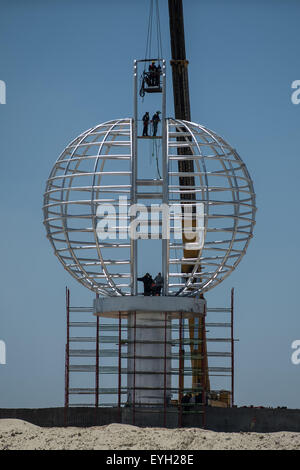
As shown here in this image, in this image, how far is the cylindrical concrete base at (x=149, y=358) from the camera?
133ft

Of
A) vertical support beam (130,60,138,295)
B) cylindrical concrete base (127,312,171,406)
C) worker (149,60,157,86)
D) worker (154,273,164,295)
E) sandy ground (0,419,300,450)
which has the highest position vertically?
worker (149,60,157,86)

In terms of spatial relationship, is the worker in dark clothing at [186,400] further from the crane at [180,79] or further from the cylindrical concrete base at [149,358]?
the crane at [180,79]

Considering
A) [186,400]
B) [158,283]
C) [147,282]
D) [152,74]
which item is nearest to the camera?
[158,283]

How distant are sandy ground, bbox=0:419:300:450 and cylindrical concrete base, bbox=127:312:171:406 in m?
3.15

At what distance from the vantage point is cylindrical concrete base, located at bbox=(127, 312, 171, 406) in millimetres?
40688

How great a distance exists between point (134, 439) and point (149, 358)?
5633 millimetres

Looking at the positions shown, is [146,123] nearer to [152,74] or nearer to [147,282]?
[152,74]

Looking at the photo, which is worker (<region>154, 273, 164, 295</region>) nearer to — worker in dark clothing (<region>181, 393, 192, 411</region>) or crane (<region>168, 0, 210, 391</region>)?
worker in dark clothing (<region>181, 393, 192, 411</region>)

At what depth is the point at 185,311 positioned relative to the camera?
133 ft

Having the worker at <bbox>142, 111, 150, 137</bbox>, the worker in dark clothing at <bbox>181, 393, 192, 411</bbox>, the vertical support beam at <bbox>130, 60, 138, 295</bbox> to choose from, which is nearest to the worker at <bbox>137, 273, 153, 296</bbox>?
the vertical support beam at <bbox>130, 60, 138, 295</bbox>

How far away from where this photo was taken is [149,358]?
40.7 metres

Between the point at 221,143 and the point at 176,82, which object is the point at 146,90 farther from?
the point at 176,82

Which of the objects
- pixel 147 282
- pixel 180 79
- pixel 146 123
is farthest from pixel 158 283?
pixel 180 79

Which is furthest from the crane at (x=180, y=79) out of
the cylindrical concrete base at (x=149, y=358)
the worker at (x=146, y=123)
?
the cylindrical concrete base at (x=149, y=358)
